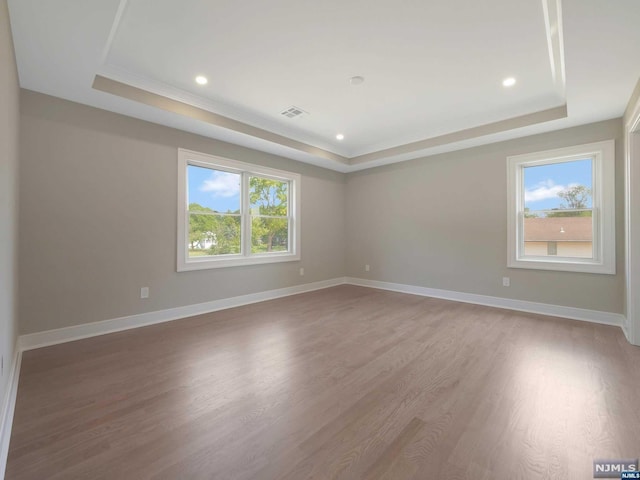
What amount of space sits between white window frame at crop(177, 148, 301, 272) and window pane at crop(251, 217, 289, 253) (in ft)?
0.29

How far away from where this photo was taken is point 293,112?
387cm

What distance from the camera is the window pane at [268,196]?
189 inches

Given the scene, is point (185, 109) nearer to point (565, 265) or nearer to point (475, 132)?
point (475, 132)

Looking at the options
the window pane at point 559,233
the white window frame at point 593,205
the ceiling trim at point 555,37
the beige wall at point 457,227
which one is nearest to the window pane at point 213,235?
the beige wall at point 457,227

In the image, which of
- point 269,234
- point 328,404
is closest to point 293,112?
point 269,234

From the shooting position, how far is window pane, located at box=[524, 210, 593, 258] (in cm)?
379

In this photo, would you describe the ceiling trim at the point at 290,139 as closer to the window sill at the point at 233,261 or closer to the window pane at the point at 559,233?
the window pane at the point at 559,233

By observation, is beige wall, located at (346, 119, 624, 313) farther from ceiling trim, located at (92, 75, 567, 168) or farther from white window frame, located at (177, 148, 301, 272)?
white window frame, located at (177, 148, 301, 272)

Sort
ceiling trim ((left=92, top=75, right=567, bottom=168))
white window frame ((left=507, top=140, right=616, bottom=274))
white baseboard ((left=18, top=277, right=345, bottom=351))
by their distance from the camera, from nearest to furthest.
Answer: white baseboard ((left=18, top=277, right=345, bottom=351)) → ceiling trim ((left=92, top=75, right=567, bottom=168)) → white window frame ((left=507, top=140, right=616, bottom=274))

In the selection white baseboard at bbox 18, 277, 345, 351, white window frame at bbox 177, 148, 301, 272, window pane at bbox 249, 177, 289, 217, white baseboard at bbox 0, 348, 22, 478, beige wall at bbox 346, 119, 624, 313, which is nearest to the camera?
white baseboard at bbox 0, 348, 22, 478

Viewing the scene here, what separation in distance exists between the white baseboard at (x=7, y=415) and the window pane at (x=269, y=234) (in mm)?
3036

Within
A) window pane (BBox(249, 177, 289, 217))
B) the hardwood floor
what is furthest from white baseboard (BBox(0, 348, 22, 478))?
window pane (BBox(249, 177, 289, 217))

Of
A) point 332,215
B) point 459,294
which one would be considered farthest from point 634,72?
point 332,215

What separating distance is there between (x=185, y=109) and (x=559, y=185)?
508cm
